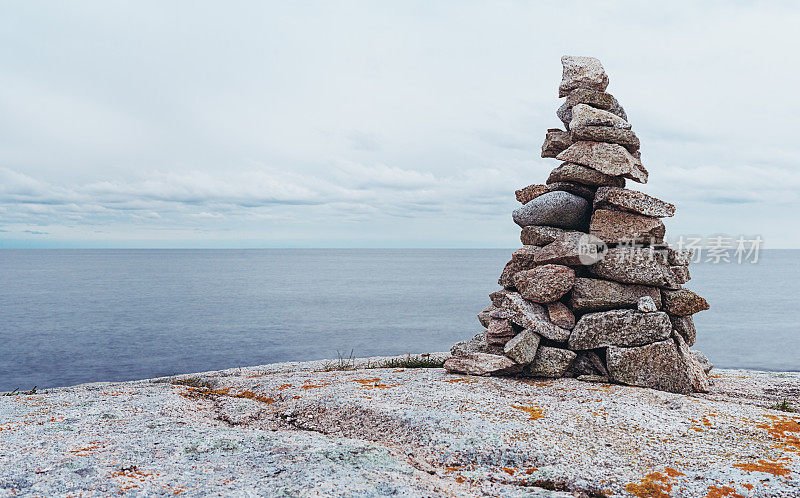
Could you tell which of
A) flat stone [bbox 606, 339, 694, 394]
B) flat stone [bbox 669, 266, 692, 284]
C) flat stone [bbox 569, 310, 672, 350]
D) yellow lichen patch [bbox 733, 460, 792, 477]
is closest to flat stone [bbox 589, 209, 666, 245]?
flat stone [bbox 669, 266, 692, 284]

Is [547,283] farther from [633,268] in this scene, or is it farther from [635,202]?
[635,202]

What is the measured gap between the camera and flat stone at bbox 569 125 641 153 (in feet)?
45.0

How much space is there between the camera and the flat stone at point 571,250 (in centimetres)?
1313

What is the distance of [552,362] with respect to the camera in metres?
12.4

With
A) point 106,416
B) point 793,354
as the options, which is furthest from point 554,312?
point 793,354

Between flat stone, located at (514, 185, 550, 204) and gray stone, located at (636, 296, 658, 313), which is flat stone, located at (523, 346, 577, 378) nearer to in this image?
gray stone, located at (636, 296, 658, 313)

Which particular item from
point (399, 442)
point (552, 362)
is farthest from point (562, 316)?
point (399, 442)

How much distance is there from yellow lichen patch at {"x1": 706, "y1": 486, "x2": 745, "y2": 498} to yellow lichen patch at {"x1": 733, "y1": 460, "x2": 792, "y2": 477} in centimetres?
74

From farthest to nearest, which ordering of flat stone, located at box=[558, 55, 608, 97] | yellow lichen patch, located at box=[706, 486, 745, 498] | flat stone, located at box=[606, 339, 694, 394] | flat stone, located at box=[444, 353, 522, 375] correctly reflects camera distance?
1. flat stone, located at box=[558, 55, 608, 97]
2. flat stone, located at box=[444, 353, 522, 375]
3. flat stone, located at box=[606, 339, 694, 394]
4. yellow lichen patch, located at box=[706, 486, 745, 498]

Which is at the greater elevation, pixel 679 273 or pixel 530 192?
pixel 530 192

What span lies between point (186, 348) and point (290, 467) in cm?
3925

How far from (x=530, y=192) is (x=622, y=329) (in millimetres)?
4699

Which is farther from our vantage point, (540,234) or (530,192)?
(530,192)

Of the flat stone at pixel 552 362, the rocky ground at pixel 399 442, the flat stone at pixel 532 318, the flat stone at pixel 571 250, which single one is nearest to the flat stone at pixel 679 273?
the flat stone at pixel 571 250
